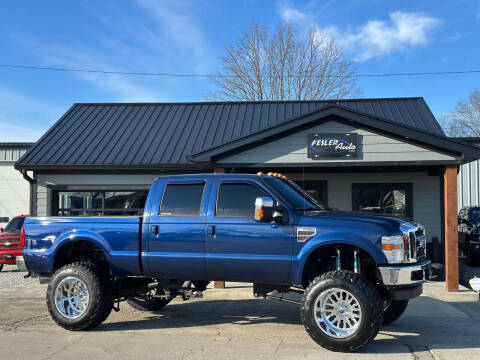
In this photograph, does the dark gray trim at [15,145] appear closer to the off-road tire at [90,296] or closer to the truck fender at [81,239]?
the truck fender at [81,239]

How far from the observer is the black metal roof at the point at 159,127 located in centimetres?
1311

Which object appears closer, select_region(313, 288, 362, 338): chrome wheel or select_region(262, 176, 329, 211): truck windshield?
select_region(313, 288, 362, 338): chrome wheel

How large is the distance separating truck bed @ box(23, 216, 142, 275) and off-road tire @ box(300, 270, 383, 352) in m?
2.45

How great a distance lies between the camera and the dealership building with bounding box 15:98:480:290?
9.92 metres

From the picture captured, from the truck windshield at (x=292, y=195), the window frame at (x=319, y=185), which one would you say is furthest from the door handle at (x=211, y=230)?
the window frame at (x=319, y=185)

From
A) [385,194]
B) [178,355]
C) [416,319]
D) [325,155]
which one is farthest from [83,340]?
[385,194]

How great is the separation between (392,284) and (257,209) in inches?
71.8

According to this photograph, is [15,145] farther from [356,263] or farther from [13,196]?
[356,263]

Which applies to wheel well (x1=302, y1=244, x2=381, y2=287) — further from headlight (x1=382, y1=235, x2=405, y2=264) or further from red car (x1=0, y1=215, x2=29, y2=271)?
red car (x1=0, y1=215, x2=29, y2=271)

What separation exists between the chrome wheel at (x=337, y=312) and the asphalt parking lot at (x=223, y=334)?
11.0 inches

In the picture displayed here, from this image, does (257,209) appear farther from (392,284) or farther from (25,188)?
(25,188)

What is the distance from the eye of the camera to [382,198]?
42.9 feet

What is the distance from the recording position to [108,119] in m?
15.8

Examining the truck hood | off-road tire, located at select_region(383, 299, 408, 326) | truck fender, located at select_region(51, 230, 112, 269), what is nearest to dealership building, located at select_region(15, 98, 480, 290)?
truck fender, located at select_region(51, 230, 112, 269)
